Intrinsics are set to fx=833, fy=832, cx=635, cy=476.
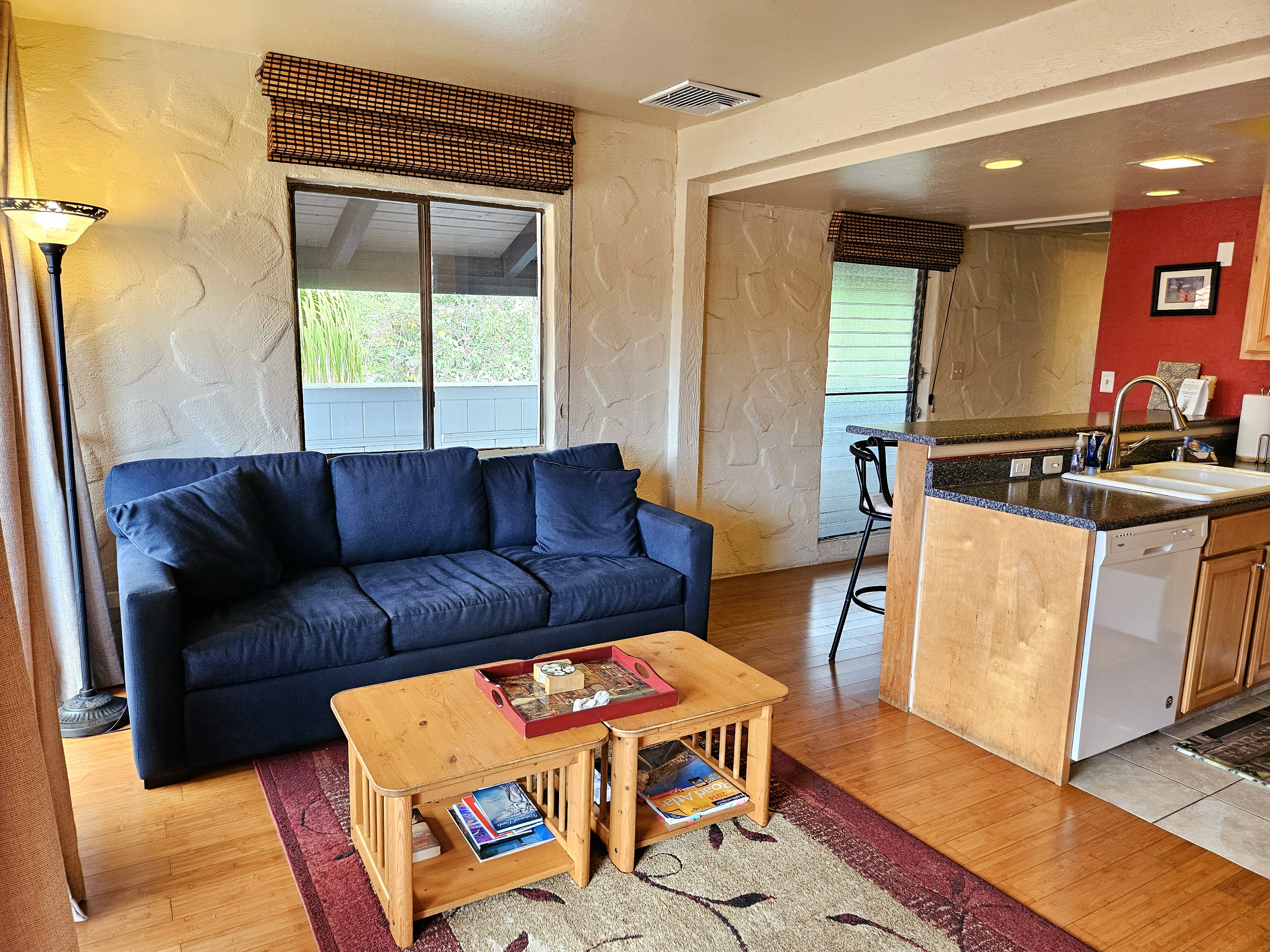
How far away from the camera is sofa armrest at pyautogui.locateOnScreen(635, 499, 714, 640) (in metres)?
3.41

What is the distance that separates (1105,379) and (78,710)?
5.05 metres

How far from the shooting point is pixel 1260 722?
123 inches

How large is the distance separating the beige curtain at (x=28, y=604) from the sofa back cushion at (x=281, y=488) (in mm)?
240

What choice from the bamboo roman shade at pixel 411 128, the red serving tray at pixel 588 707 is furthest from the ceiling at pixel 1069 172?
the red serving tray at pixel 588 707

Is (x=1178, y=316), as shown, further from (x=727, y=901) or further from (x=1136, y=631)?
(x=727, y=901)

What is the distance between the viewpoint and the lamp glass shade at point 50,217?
247 cm

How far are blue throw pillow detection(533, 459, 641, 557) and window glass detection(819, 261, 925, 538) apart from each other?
1997 mm

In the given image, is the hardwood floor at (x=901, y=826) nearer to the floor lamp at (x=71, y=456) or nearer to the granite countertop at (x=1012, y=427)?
the floor lamp at (x=71, y=456)

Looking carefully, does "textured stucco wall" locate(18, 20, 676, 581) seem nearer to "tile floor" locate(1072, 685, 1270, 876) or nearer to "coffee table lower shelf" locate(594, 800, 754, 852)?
"coffee table lower shelf" locate(594, 800, 754, 852)

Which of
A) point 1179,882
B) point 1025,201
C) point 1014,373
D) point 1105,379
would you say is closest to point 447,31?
point 1025,201

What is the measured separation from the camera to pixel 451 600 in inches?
115

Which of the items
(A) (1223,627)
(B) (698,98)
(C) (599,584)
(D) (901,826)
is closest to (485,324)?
(B) (698,98)

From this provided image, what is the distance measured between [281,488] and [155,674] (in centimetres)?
98

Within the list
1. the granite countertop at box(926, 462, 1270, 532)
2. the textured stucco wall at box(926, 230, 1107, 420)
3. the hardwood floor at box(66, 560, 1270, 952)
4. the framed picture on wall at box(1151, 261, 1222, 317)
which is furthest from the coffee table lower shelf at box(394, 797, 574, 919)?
the textured stucco wall at box(926, 230, 1107, 420)
